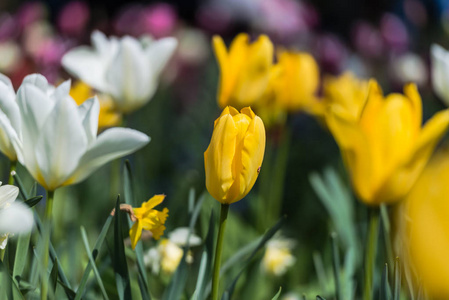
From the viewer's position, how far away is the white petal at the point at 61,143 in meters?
0.48

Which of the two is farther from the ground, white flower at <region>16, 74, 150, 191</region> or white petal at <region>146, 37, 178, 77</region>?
white flower at <region>16, 74, 150, 191</region>

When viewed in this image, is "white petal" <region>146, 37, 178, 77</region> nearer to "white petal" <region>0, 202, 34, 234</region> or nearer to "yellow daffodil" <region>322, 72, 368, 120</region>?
"yellow daffodil" <region>322, 72, 368, 120</region>

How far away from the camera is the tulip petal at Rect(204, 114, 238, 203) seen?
473 millimetres

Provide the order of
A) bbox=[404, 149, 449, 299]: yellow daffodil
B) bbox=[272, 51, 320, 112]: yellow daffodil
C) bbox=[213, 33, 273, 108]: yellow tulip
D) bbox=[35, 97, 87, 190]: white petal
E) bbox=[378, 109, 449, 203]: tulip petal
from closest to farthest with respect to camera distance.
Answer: bbox=[404, 149, 449, 299]: yellow daffodil, bbox=[35, 97, 87, 190]: white petal, bbox=[378, 109, 449, 203]: tulip petal, bbox=[213, 33, 273, 108]: yellow tulip, bbox=[272, 51, 320, 112]: yellow daffodil

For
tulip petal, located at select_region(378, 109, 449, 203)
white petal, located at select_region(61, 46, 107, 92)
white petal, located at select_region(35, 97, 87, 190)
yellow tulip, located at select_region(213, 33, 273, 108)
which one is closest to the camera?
white petal, located at select_region(35, 97, 87, 190)

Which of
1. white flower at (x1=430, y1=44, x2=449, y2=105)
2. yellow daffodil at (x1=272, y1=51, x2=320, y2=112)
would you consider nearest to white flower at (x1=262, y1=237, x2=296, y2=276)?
yellow daffodil at (x1=272, y1=51, x2=320, y2=112)

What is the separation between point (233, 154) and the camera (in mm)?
478

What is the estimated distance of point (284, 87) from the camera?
1.08m

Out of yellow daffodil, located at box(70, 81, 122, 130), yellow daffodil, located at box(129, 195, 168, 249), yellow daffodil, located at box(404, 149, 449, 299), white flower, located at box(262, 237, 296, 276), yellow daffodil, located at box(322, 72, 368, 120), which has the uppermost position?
yellow daffodil, located at box(404, 149, 449, 299)

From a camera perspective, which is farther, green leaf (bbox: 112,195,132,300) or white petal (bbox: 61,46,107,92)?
white petal (bbox: 61,46,107,92)

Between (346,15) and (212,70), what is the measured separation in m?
2.79

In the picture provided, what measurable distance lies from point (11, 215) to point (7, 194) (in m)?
0.03

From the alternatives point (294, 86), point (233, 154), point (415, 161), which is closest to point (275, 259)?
point (294, 86)

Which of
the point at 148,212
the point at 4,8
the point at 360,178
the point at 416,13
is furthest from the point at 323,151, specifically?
the point at 4,8
